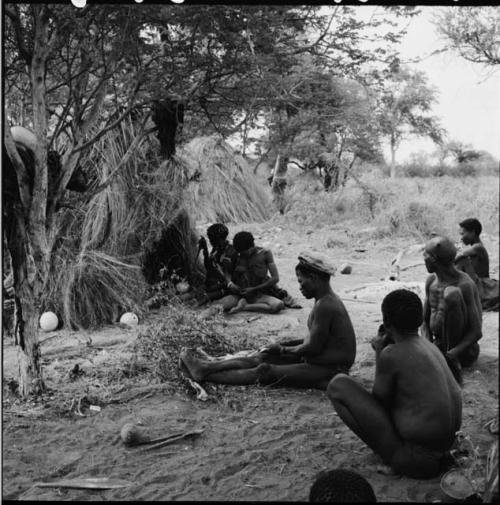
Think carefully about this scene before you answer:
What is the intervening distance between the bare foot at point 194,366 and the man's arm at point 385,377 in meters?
1.69

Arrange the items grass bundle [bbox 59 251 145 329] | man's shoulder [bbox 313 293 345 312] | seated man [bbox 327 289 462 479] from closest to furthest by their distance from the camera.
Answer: seated man [bbox 327 289 462 479]
man's shoulder [bbox 313 293 345 312]
grass bundle [bbox 59 251 145 329]

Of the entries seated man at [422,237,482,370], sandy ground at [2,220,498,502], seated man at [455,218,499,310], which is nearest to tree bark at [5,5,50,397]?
sandy ground at [2,220,498,502]

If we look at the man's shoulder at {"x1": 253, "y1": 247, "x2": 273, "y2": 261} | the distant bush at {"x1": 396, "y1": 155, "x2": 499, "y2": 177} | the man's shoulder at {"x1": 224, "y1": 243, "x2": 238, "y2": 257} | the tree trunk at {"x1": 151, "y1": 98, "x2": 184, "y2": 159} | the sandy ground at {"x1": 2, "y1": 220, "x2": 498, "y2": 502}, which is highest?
the distant bush at {"x1": 396, "y1": 155, "x2": 499, "y2": 177}

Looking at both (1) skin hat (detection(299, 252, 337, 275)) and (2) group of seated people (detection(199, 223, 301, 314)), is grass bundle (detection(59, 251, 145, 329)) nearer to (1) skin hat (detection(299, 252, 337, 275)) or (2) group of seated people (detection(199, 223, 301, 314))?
(2) group of seated people (detection(199, 223, 301, 314))

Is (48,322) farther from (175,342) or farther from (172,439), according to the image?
(172,439)

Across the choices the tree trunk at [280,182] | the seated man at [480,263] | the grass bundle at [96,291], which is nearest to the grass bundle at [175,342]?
the grass bundle at [96,291]

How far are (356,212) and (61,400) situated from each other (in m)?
11.3

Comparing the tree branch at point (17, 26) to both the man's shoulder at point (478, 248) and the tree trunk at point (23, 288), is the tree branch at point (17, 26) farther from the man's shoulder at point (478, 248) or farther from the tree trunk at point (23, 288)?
the man's shoulder at point (478, 248)

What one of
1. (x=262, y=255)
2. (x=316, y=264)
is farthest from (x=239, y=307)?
(x=316, y=264)

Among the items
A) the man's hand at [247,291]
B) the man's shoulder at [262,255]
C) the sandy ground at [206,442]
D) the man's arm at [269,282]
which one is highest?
the man's shoulder at [262,255]

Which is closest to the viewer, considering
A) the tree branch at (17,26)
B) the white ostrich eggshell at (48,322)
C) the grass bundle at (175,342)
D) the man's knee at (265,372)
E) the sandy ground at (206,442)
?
the sandy ground at (206,442)

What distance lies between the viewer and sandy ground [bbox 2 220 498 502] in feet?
9.53

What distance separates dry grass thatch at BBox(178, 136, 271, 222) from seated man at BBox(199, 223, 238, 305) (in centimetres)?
619

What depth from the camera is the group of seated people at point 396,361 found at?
2.82m
